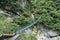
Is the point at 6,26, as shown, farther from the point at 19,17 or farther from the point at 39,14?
the point at 39,14

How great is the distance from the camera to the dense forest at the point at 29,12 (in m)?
8.23

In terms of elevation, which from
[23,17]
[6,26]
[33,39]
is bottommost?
[33,39]

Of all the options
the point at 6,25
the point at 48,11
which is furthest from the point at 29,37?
the point at 48,11

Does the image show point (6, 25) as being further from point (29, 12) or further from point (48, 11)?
point (48, 11)

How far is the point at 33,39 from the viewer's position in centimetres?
757

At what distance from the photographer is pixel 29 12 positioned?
341 inches

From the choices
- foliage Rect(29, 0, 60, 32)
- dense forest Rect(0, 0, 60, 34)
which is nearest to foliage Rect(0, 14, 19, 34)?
dense forest Rect(0, 0, 60, 34)

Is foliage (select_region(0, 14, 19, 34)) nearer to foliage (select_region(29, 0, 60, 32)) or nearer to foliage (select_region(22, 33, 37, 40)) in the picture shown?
foliage (select_region(22, 33, 37, 40))

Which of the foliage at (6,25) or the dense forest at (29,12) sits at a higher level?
the dense forest at (29,12)

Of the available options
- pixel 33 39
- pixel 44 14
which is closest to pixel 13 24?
pixel 33 39

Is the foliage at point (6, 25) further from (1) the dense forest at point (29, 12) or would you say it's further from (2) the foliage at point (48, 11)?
(2) the foliage at point (48, 11)

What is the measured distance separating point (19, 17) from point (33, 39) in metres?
1.19

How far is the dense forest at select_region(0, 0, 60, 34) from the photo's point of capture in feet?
27.0

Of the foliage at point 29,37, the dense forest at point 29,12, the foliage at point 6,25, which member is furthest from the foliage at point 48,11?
the foliage at point 6,25
